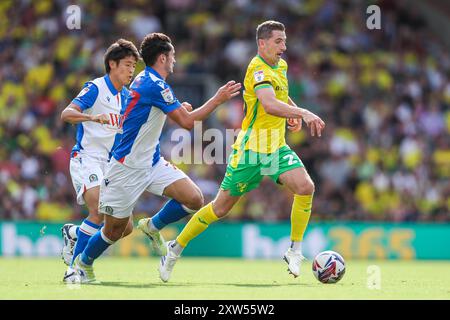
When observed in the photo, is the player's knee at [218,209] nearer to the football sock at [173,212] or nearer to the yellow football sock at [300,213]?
the football sock at [173,212]

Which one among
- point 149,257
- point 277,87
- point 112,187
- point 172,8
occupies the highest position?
point 172,8

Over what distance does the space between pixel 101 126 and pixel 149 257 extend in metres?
6.64

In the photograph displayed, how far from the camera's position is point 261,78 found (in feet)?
32.4

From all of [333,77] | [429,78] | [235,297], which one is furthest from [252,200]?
[235,297]

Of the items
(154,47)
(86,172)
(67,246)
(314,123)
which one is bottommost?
(67,246)

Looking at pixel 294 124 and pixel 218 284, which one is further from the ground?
pixel 294 124

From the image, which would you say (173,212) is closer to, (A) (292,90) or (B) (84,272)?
(B) (84,272)

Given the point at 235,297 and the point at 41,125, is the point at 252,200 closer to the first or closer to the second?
the point at 41,125

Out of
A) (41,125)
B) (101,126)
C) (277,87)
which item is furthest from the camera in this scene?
(41,125)

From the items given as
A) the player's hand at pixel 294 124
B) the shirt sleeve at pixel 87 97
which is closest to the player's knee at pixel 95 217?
the shirt sleeve at pixel 87 97

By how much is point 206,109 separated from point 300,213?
1723mm

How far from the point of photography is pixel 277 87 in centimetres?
1009

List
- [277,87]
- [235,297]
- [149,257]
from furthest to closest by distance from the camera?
1. [149,257]
2. [277,87]
3. [235,297]

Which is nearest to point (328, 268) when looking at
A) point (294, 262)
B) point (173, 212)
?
point (294, 262)
